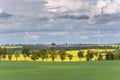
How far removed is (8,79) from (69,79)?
37.8 ft

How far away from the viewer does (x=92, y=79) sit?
252 ft

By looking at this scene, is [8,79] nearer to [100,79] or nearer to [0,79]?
[0,79]

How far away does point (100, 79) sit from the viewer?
77.2 meters

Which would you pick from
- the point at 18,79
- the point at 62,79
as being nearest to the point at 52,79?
the point at 62,79

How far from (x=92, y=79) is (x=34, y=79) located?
11.1 meters

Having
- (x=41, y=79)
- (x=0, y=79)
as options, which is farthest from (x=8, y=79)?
(x=41, y=79)

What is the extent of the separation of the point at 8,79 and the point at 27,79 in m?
3.78

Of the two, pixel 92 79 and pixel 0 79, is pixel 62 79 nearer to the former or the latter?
pixel 92 79

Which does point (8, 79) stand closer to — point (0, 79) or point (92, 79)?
point (0, 79)

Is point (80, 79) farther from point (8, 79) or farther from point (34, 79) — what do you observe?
point (8, 79)

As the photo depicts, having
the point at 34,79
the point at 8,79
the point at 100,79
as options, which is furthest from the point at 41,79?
the point at 100,79

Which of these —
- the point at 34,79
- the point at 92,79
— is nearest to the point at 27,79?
the point at 34,79

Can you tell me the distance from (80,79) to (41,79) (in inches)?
292

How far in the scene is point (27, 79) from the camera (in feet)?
257
